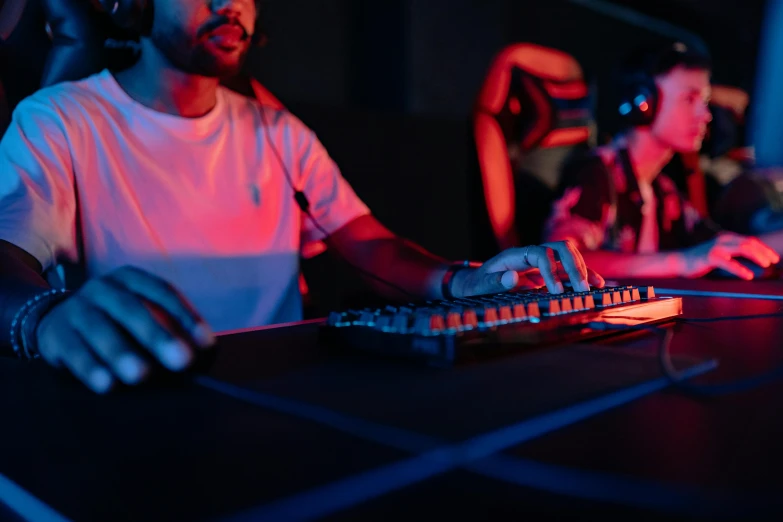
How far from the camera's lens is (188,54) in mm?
1110

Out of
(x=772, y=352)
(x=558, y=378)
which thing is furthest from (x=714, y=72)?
(x=558, y=378)

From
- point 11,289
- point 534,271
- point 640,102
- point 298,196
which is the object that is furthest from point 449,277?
point 640,102

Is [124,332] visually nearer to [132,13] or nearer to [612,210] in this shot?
[132,13]

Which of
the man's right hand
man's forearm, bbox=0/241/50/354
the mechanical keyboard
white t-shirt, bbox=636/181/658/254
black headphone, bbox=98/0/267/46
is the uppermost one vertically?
black headphone, bbox=98/0/267/46

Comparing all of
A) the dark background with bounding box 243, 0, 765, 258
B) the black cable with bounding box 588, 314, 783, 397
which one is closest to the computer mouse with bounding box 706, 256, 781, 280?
the dark background with bounding box 243, 0, 765, 258

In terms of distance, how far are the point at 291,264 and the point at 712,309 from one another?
0.83 meters

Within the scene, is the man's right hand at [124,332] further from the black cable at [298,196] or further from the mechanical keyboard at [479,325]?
the black cable at [298,196]

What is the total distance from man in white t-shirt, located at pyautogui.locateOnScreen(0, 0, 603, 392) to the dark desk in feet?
1.09

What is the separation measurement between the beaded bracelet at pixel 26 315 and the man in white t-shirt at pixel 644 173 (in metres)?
1.36

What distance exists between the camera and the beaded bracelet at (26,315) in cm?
52

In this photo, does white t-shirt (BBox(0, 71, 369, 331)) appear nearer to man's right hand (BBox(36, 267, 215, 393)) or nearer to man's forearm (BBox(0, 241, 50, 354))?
man's forearm (BBox(0, 241, 50, 354))

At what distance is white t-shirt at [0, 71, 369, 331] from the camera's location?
1.00 m

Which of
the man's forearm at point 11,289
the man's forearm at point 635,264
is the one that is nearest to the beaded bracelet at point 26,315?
the man's forearm at point 11,289

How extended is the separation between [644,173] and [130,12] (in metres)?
1.69
